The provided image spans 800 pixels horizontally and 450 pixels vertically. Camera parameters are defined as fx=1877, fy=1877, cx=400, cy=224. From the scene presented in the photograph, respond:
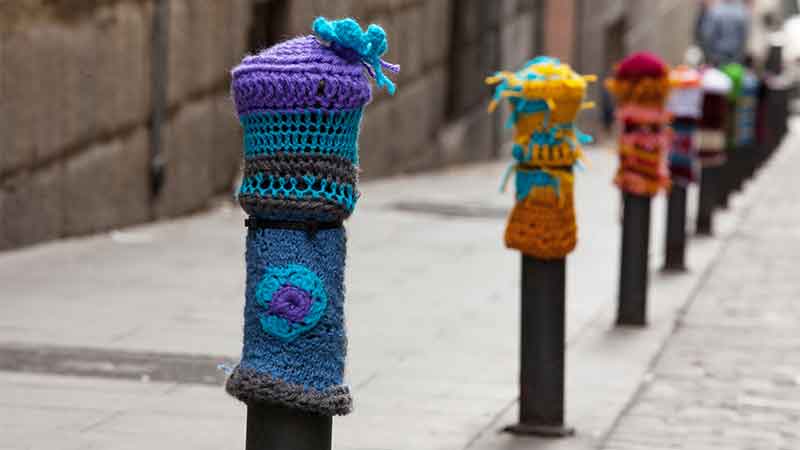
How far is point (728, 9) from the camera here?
109 ft

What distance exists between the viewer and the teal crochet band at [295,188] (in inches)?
182

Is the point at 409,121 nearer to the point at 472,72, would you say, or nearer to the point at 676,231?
the point at 472,72

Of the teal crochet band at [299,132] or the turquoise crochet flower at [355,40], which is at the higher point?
the turquoise crochet flower at [355,40]

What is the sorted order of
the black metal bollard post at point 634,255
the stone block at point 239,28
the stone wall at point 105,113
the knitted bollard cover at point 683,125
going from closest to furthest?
the black metal bollard post at point 634,255 < the stone wall at point 105,113 < the knitted bollard cover at point 683,125 < the stone block at point 239,28

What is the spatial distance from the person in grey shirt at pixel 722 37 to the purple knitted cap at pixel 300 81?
2714 cm

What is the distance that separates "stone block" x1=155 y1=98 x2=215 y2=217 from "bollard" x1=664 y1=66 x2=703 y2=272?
4394 mm

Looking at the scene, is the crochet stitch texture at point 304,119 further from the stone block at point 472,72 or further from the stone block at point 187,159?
the stone block at point 472,72

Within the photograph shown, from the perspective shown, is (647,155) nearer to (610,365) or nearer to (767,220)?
(610,365)

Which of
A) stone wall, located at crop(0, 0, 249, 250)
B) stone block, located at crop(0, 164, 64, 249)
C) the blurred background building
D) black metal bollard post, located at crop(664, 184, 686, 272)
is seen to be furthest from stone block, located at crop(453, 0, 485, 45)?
stone block, located at crop(0, 164, 64, 249)

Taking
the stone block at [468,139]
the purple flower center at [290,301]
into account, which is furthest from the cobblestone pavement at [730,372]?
the stone block at [468,139]

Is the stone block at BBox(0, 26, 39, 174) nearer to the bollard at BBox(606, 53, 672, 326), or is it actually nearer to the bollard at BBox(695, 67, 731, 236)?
the bollard at BBox(606, 53, 672, 326)

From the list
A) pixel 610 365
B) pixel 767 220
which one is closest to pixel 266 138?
pixel 610 365

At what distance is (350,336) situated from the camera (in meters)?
9.70

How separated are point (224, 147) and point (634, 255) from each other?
7184 millimetres
